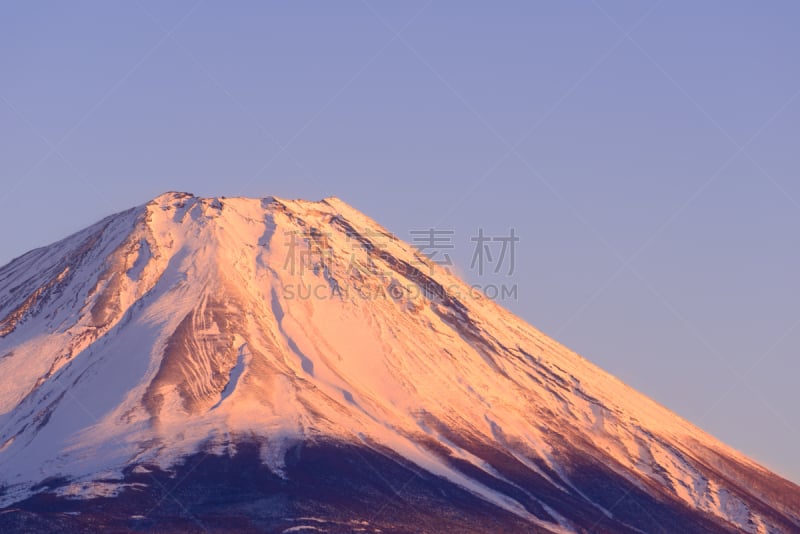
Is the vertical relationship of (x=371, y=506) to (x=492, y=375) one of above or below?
below

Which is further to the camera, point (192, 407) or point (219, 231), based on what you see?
point (219, 231)

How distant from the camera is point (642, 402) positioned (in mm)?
169375

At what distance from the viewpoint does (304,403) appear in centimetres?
13738

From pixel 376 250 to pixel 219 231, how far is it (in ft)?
60.2

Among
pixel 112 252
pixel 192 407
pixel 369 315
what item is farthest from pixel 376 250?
pixel 192 407

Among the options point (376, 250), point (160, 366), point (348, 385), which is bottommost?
point (160, 366)

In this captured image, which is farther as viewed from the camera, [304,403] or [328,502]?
[304,403]

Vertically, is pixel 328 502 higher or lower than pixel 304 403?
lower

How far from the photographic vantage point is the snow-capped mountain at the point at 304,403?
120375mm

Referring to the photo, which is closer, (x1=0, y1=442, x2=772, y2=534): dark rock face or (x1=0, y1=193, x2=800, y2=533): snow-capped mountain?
(x1=0, y1=442, x2=772, y2=534): dark rock face

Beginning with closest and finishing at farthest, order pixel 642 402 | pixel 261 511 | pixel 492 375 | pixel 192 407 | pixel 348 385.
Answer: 1. pixel 261 511
2. pixel 192 407
3. pixel 348 385
4. pixel 492 375
5. pixel 642 402

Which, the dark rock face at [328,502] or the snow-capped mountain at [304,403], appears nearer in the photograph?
the dark rock face at [328,502]

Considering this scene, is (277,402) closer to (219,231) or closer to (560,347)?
(219,231)

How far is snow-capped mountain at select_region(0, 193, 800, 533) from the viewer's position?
12038 cm
